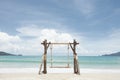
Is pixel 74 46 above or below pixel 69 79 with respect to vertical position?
above

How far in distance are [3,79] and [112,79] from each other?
7240 millimetres

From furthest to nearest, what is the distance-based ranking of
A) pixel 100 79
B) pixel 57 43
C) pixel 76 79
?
pixel 57 43 < pixel 100 79 < pixel 76 79

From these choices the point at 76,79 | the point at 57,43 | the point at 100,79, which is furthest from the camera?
the point at 57,43

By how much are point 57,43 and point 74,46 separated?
140 cm

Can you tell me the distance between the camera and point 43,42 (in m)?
16.6

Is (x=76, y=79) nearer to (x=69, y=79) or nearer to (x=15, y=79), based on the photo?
(x=69, y=79)

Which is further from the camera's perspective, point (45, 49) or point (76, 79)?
point (45, 49)

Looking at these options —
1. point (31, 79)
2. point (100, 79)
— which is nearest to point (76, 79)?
point (100, 79)

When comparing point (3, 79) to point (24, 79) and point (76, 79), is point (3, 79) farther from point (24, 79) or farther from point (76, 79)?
point (76, 79)

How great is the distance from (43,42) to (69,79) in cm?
460

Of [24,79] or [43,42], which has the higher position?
[43,42]

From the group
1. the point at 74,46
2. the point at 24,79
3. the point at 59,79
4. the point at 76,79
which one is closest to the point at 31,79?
the point at 24,79

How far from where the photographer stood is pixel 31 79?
1317 cm

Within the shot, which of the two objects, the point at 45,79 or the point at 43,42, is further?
the point at 43,42
